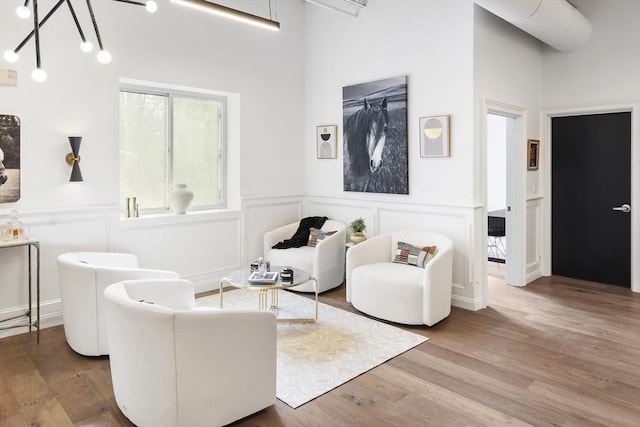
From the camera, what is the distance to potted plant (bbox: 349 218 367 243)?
5.21 m

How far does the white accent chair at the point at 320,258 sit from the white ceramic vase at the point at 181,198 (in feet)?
3.60

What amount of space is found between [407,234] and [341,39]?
279 cm

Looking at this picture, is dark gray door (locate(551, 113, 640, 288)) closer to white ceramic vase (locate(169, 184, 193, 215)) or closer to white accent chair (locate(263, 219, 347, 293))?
white accent chair (locate(263, 219, 347, 293))

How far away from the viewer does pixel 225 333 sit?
233 cm

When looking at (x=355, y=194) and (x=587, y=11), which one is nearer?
(x=587, y=11)

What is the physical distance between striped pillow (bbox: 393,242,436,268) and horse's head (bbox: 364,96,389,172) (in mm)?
1178

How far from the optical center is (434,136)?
185 inches

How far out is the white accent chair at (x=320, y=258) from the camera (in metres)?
4.97

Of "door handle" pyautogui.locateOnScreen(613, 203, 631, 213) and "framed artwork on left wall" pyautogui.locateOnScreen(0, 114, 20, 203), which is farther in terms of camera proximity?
"door handle" pyautogui.locateOnScreen(613, 203, 631, 213)

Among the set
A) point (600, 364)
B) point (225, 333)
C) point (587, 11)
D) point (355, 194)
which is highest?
point (587, 11)

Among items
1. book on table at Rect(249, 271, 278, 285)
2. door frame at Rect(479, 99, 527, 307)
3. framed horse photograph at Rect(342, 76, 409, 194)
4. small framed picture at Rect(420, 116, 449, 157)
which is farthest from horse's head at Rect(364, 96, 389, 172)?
book on table at Rect(249, 271, 278, 285)

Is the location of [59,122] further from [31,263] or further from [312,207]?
[312,207]

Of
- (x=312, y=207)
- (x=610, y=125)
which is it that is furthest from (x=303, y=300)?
(x=610, y=125)

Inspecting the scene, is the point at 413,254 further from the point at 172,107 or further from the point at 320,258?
the point at 172,107
